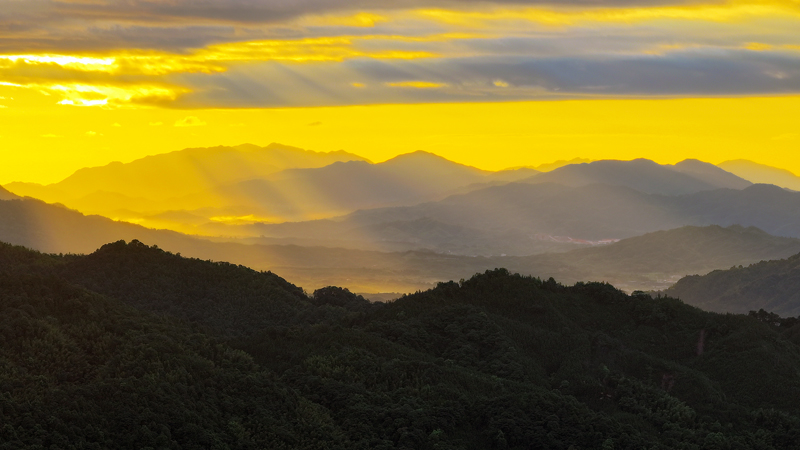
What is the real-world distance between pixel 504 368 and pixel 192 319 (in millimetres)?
16788

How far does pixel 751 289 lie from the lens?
11975cm

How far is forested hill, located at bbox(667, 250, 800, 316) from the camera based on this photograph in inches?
4437

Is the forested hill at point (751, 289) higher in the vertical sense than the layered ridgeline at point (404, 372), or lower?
higher

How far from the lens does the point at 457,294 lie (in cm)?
4447

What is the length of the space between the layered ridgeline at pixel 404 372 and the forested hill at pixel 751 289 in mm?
70899

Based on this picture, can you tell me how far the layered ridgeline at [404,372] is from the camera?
27547mm

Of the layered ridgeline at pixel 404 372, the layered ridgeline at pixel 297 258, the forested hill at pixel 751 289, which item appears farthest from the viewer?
the layered ridgeline at pixel 297 258

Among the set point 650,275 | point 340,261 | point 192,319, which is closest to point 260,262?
point 340,261

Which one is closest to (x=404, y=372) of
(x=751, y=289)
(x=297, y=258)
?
(x=751, y=289)

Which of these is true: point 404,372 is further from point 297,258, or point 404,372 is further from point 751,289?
point 297,258

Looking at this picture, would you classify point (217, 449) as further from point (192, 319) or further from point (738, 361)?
point (738, 361)

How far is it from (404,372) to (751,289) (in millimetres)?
97800


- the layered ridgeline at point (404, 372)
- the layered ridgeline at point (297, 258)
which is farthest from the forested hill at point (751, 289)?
the layered ridgeline at point (404, 372)

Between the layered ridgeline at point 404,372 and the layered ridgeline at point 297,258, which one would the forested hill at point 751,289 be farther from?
the layered ridgeline at point 404,372
